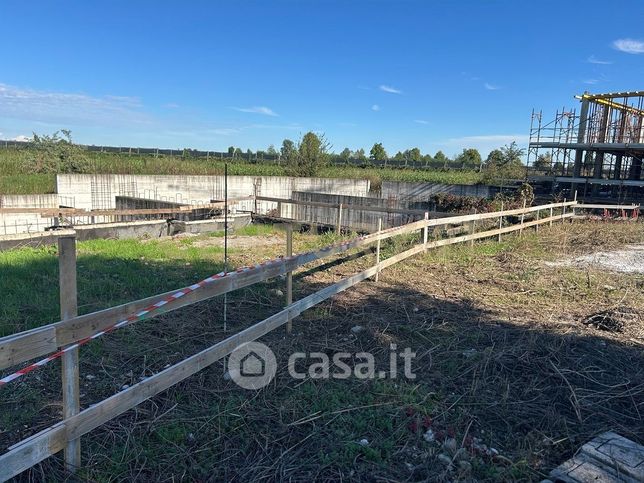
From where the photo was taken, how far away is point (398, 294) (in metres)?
7.30

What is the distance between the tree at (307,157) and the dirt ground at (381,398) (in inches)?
1220

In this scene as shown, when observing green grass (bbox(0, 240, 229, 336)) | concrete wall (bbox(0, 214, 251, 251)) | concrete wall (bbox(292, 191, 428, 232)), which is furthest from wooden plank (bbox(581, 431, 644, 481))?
concrete wall (bbox(292, 191, 428, 232))

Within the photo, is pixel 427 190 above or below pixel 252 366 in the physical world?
above

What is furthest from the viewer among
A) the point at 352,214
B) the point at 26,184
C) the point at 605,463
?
the point at 26,184

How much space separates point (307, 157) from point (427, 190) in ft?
44.1

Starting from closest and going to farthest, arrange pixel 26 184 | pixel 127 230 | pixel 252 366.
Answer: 1. pixel 252 366
2. pixel 127 230
3. pixel 26 184

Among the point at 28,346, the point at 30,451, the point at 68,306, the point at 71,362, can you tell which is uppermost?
the point at 68,306

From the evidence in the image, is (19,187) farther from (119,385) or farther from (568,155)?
(568,155)

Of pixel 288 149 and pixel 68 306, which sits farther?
pixel 288 149

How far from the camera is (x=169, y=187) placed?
22.0m

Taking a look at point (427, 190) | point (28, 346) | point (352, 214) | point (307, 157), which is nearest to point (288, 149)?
point (307, 157)

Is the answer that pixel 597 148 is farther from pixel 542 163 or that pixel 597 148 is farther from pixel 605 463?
pixel 605 463

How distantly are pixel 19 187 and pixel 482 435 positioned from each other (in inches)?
910

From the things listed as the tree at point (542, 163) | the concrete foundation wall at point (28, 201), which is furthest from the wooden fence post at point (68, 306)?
the tree at point (542, 163)
